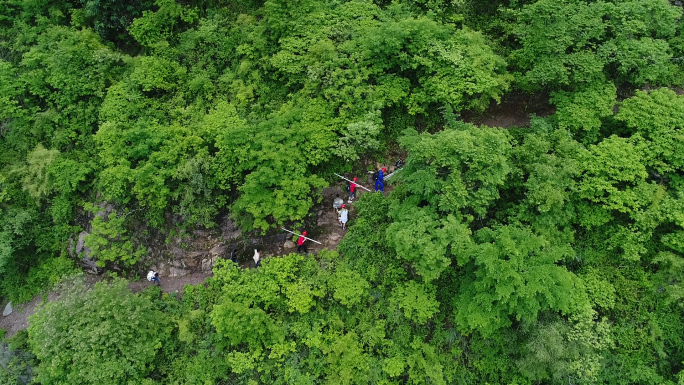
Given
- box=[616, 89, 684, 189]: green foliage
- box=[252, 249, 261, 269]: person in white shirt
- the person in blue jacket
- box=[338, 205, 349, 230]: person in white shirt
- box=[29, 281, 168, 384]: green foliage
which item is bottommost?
box=[29, 281, 168, 384]: green foliage

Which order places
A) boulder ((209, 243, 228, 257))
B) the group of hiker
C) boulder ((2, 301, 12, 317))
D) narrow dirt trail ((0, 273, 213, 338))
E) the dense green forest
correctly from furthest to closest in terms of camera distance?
boulder ((2, 301, 12, 317)) < narrow dirt trail ((0, 273, 213, 338)) < boulder ((209, 243, 228, 257)) < the group of hiker < the dense green forest

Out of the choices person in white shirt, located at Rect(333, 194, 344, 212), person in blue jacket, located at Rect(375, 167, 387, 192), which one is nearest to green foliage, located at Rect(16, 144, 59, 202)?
person in white shirt, located at Rect(333, 194, 344, 212)

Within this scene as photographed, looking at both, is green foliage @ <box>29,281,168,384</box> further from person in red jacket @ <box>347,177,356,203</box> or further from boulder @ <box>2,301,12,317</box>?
person in red jacket @ <box>347,177,356,203</box>

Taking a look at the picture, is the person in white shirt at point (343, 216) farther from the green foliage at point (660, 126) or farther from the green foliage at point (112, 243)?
the green foliage at point (660, 126)

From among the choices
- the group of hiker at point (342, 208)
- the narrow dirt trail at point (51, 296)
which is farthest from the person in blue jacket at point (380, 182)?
the narrow dirt trail at point (51, 296)

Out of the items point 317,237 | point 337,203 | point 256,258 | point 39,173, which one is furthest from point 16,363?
point 337,203

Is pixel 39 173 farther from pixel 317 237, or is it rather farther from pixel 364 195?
pixel 364 195
